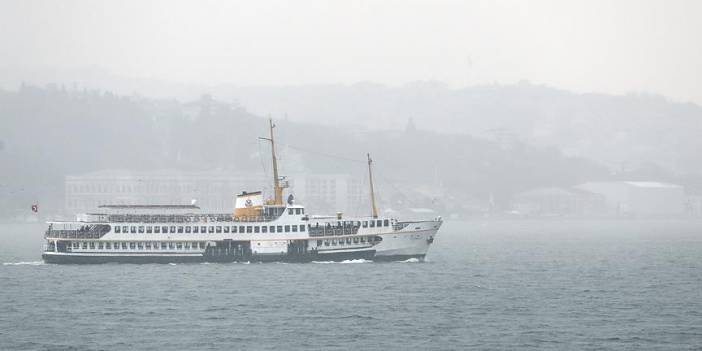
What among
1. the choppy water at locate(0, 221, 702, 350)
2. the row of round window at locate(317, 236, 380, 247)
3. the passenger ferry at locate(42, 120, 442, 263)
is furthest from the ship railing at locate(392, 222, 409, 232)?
the choppy water at locate(0, 221, 702, 350)

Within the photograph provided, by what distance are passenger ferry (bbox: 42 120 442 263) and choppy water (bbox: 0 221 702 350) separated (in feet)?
4.27

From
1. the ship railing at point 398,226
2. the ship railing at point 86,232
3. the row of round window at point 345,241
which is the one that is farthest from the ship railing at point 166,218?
the ship railing at point 398,226

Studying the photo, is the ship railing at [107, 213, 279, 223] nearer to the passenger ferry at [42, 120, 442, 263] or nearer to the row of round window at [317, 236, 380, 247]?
the passenger ferry at [42, 120, 442, 263]

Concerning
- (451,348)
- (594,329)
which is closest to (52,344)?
(451,348)

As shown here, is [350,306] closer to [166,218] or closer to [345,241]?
[345,241]

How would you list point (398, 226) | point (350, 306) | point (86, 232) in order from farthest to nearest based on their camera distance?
1. point (398, 226)
2. point (86, 232)
3. point (350, 306)

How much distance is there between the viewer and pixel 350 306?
81.4 m

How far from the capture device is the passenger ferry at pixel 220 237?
106375 millimetres

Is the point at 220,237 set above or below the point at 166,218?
below

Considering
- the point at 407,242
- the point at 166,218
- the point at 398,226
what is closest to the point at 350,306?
the point at 398,226

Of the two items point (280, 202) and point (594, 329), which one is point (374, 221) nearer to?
point (280, 202)

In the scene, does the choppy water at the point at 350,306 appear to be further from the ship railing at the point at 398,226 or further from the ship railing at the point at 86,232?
the ship railing at the point at 398,226

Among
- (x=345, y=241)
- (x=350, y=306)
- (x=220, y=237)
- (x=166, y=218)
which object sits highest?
(x=166, y=218)

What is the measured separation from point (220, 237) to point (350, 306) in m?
27.9
